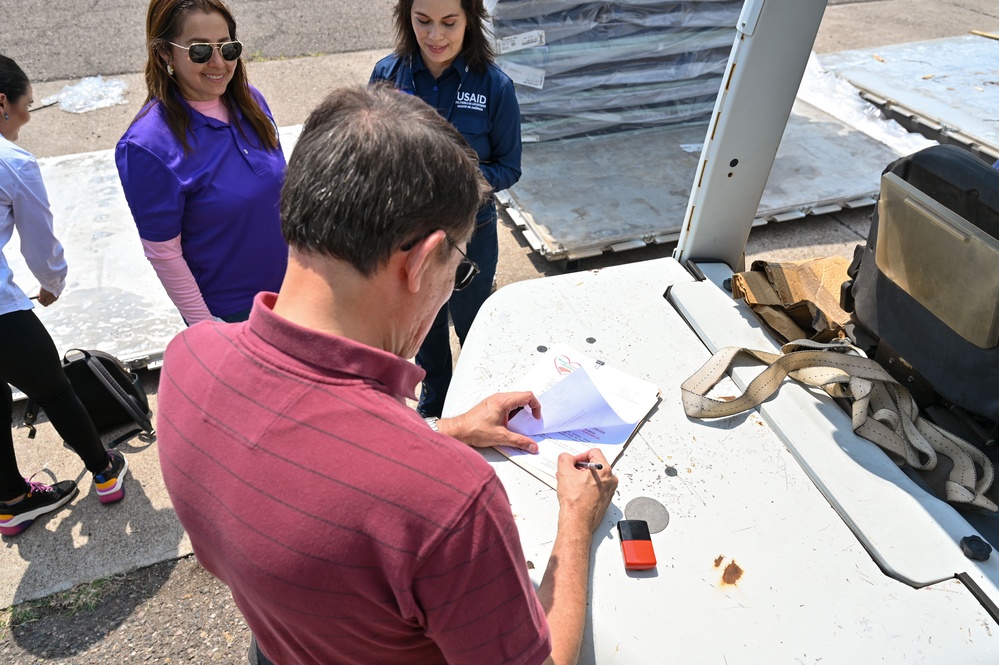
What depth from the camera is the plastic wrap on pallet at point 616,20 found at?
406cm

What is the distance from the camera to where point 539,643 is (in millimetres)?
920

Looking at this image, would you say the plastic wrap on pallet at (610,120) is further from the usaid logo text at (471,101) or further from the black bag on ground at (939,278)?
the black bag on ground at (939,278)

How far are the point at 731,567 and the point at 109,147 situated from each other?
203 inches

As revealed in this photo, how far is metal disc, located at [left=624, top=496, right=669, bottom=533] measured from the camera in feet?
4.49

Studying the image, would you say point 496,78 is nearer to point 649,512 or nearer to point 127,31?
point 649,512

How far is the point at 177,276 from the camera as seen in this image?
2025 millimetres

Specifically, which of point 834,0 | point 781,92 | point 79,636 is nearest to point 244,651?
point 79,636

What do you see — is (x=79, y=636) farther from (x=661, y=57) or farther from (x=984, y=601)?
(x=661, y=57)

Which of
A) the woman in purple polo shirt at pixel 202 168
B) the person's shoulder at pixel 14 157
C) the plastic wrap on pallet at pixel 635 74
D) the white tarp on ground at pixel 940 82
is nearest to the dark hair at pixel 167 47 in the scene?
the woman in purple polo shirt at pixel 202 168

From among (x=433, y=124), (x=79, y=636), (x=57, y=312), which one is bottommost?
(x=79, y=636)

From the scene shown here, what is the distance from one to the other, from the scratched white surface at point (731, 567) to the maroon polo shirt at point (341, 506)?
362 millimetres

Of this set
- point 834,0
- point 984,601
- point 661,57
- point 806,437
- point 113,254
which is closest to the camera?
point 984,601

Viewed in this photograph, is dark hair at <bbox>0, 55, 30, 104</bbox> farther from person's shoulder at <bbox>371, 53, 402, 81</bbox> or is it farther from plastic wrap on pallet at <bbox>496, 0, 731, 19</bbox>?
plastic wrap on pallet at <bbox>496, 0, 731, 19</bbox>

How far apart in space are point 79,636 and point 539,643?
6.47 ft
